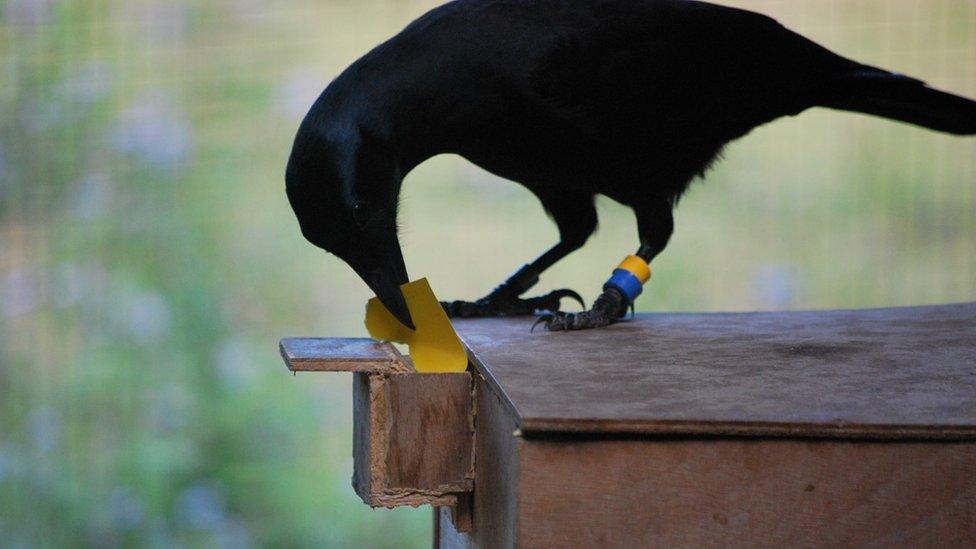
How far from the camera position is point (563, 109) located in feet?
6.40

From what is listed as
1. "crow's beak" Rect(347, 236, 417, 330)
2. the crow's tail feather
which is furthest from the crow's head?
the crow's tail feather

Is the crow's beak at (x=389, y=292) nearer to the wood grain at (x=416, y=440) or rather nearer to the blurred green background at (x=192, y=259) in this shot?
the wood grain at (x=416, y=440)

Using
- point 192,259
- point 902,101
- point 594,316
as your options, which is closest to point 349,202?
point 594,316

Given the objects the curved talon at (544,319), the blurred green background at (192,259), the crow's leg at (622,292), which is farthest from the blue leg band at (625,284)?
the blurred green background at (192,259)

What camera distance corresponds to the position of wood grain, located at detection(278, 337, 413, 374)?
1.44 meters

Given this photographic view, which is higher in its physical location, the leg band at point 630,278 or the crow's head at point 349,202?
the crow's head at point 349,202

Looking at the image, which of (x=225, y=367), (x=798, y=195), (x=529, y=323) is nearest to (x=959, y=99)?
(x=529, y=323)

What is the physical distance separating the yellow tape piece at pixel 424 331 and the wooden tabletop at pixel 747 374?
1.5 inches

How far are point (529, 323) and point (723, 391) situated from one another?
791 millimetres

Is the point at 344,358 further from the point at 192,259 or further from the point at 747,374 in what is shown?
the point at 192,259

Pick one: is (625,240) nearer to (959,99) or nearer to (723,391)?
(959,99)

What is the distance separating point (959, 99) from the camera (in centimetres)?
225

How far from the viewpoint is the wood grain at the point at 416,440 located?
1.41 meters

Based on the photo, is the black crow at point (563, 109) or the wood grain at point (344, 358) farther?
the black crow at point (563, 109)
